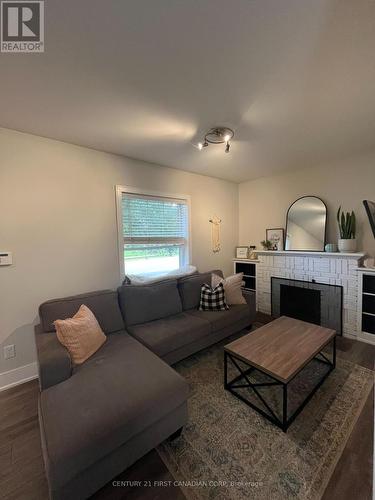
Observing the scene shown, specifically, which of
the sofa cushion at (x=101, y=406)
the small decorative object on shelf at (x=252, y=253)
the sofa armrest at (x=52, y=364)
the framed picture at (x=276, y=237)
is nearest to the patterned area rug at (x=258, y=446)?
the sofa cushion at (x=101, y=406)

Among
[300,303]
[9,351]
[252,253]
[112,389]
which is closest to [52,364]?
[112,389]

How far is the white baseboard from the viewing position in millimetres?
1991

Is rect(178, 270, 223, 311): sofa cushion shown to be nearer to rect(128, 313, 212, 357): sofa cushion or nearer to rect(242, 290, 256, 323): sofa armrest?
rect(128, 313, 212, 357): sofa cushion

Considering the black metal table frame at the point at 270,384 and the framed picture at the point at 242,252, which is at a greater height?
the framed picture at the point at 242,252

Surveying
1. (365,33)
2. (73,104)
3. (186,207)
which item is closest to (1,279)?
(73,104)

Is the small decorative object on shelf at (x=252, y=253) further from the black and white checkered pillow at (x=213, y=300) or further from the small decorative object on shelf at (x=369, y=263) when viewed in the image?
the small decorative object on shelf at (x=369, y=263)

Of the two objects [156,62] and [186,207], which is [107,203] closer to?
[186,207]

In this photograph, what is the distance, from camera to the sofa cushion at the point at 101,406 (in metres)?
1.00

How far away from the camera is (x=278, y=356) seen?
170 centimetres

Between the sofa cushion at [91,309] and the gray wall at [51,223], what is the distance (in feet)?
0.86

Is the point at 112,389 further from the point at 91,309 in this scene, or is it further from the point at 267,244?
the point at 267,244

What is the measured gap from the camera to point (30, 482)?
3.96ft

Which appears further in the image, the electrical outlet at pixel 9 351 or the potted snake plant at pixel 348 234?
the potted snake plant at pixel 348 234

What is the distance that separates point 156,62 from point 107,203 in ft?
5.35
